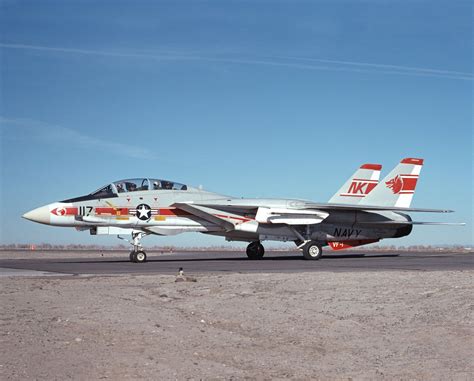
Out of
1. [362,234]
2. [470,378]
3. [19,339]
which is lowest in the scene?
[470,378]

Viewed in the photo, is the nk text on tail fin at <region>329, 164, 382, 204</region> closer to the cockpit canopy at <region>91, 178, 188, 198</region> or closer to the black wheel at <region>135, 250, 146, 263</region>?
the cockpit canopy at <region>91, 178, 188, 198</region>

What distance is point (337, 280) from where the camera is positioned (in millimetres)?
15086

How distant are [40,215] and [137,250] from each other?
3.76 metres

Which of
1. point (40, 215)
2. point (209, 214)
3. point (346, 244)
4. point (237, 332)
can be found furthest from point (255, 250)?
point (237, 332)

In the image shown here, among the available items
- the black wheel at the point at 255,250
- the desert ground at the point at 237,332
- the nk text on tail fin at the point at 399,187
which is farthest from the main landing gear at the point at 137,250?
the nk text on tail fin at the point at 399,187

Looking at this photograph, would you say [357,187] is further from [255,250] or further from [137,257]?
[137,257]

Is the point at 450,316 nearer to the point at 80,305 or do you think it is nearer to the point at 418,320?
the point at 418,320

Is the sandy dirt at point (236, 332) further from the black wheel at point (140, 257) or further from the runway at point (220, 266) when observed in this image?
the black wheel at point (140, 257)

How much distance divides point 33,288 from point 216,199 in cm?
1533

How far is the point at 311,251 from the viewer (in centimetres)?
2856

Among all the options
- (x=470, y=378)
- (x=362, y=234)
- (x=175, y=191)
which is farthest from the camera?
(x=362, y=234)

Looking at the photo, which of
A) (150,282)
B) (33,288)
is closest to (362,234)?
(150,282)

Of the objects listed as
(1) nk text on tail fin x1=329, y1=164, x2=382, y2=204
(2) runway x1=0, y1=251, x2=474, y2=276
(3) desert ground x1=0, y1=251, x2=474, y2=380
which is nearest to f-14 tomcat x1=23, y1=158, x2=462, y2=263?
(1) nk text on tail fin x1=329, y1=164, x2=382, y2=204

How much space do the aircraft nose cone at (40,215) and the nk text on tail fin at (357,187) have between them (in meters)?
15.0
